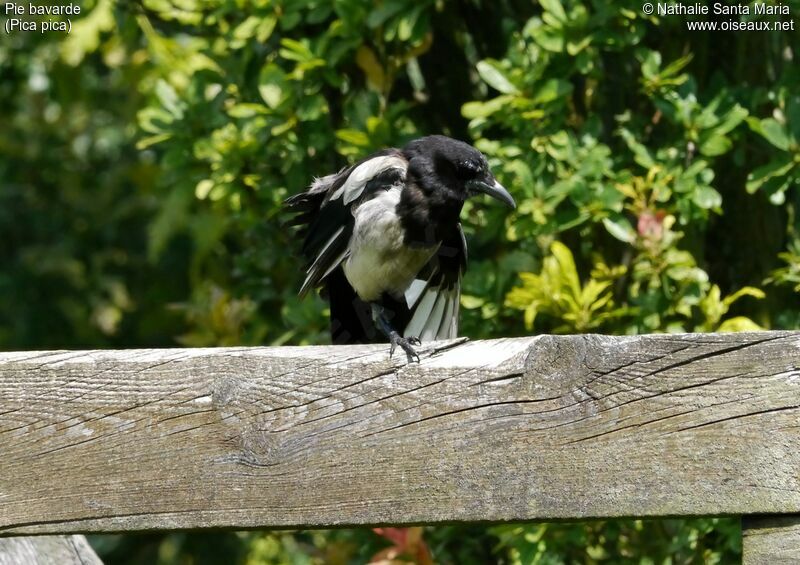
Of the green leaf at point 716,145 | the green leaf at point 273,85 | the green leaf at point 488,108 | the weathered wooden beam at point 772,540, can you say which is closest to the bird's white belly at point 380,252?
the green leaf at point 273,85

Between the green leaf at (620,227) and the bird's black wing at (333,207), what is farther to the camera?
the bird's black wing at (333,207)

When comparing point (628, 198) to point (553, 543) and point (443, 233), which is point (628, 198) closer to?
point (443, 233)

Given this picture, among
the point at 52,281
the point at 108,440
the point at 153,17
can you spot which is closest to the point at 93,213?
the point at 52,281

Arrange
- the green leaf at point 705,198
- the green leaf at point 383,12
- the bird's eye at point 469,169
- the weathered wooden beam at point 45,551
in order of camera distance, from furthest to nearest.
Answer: the bird's eye at point 469,169 < the green leaf at point 383,12 < the green leaf at point 705,198 < the weathered wooden beam at point 45,551

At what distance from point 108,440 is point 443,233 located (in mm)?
1969

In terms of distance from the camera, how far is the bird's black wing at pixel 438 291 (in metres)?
3.24

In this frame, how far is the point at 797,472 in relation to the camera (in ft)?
4.35

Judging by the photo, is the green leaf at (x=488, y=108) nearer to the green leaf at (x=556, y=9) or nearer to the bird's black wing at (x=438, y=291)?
the green leaf at (x=556, y=9)

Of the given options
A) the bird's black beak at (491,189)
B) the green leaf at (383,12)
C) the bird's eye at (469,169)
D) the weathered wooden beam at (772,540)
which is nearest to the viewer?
the weathered wooden beam at (772,540)

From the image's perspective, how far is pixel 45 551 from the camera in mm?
2045

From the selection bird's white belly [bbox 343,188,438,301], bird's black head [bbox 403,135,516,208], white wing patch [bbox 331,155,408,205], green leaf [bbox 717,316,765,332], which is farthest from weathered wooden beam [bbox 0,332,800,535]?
bird's white belly [bbox 343,188,438,301]

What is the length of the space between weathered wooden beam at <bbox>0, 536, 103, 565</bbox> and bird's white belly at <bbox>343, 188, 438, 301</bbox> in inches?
57.8

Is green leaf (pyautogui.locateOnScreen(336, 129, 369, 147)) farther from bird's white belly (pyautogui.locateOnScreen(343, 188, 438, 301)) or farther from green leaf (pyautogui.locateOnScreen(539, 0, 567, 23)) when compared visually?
green leaf (pyautogui.locateOnScreen(539, 0, 567, 23))

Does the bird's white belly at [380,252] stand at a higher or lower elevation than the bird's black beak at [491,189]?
lower
